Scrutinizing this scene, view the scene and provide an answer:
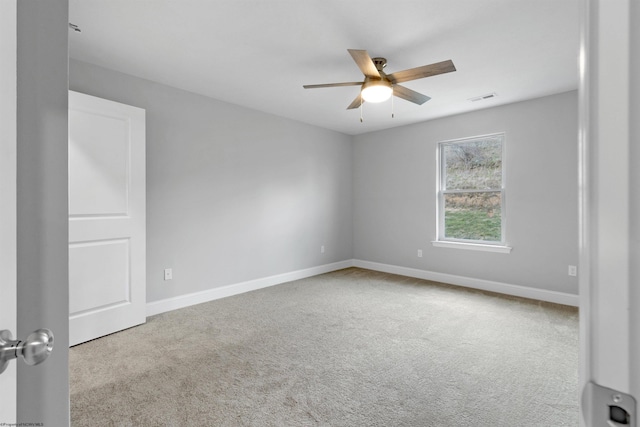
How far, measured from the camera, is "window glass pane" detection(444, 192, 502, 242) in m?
4.36

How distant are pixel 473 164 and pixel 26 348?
493cm

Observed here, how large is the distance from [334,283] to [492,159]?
280 centimetres

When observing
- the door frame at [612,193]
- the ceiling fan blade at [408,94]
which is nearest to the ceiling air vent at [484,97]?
the ceiling fan blade at [408,94]

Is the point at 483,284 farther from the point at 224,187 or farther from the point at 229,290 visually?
the point at 224,187

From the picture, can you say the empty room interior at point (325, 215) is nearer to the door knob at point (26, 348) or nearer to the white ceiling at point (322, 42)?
the white ceiling at point (322, 42)

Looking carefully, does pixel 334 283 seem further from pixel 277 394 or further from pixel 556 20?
pixel 556 20

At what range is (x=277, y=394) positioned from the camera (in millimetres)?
1983

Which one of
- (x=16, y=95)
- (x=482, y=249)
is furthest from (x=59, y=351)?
(x=482, y=249)

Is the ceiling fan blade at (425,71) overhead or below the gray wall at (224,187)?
overhead

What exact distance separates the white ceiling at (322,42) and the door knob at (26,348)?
2.23 meters

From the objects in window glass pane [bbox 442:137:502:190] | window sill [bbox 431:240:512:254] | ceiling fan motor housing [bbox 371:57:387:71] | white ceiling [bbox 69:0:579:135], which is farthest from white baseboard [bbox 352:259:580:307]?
ceiling fan motor housing [bbox 371:57:387:71]
